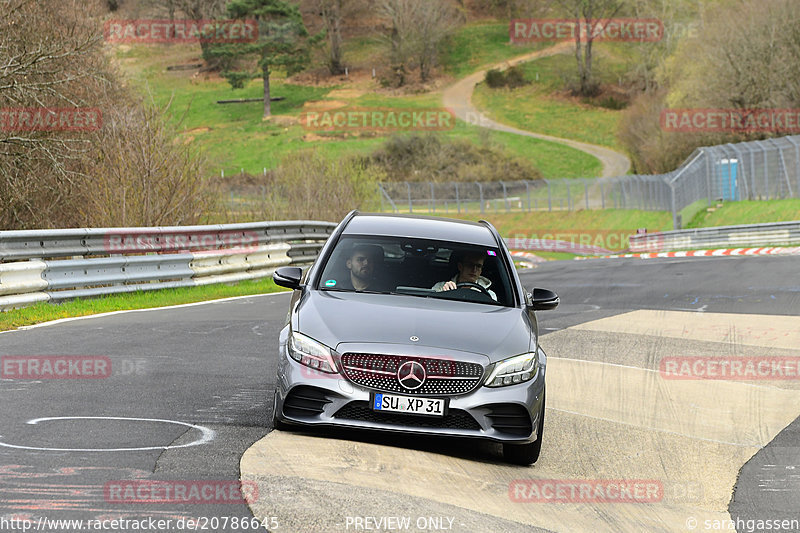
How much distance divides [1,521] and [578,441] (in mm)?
4548

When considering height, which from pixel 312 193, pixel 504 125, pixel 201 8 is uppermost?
pixel 201 8

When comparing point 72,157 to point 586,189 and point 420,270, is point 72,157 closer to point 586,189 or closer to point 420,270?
point 420,270

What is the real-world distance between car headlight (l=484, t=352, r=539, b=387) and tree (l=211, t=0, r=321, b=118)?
109743mm

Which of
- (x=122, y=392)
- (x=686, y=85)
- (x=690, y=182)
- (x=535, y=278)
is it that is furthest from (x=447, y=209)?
(x=122, y=392)

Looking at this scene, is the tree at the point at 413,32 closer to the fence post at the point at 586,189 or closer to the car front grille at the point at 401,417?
the fence post at the point at 586,189

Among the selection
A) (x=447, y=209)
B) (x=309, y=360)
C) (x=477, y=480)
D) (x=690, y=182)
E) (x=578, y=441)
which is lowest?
(x=447, y=209)

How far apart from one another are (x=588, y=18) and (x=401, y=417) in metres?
117

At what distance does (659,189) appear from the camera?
5622 centimetres

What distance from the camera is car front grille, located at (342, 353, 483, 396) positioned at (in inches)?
264

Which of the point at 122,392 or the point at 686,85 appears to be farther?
the point at 686,85

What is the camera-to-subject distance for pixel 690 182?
51.9 metres

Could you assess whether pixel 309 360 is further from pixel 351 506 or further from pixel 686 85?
pixel 686 85

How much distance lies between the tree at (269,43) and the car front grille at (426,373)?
110m

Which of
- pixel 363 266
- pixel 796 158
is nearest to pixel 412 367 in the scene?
pixel 363 266
